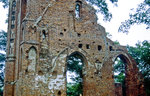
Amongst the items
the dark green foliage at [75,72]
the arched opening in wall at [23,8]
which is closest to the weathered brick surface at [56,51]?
the arched opening in wall at [23,8]

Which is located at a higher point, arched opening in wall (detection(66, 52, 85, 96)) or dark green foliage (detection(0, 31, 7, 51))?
dark green foliage (detection(0, 31, 7, 51))

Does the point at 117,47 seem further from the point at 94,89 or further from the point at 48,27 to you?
the point at 48,27

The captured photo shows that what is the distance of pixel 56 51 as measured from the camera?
12867 mm

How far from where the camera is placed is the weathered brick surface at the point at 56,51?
12.1 m

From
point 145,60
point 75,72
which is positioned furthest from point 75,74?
point 145,60

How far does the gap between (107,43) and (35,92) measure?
5.45 meters

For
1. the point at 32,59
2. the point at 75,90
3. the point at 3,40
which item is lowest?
the point at 75,90

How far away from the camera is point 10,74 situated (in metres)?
13.6

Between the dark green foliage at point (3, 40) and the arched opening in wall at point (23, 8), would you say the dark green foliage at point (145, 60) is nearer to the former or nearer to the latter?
the arched opening in wall at point (23, 8)

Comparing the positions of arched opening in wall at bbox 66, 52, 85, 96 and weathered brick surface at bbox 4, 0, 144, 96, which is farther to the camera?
arched opening in wall at bbox 66, 52, 85, 96

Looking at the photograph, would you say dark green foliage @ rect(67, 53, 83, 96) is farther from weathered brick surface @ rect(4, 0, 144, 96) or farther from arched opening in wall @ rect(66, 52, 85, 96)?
weathered brick surface @ rect(4, 0, 144, 96)

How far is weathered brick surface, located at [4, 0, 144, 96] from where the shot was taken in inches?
476

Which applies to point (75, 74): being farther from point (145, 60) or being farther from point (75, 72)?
point (145, 60)

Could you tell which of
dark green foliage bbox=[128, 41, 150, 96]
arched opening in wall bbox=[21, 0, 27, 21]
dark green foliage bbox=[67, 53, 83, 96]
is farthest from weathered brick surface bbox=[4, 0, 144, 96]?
dark green foliage bbox=[67, 53, 83, 96]
